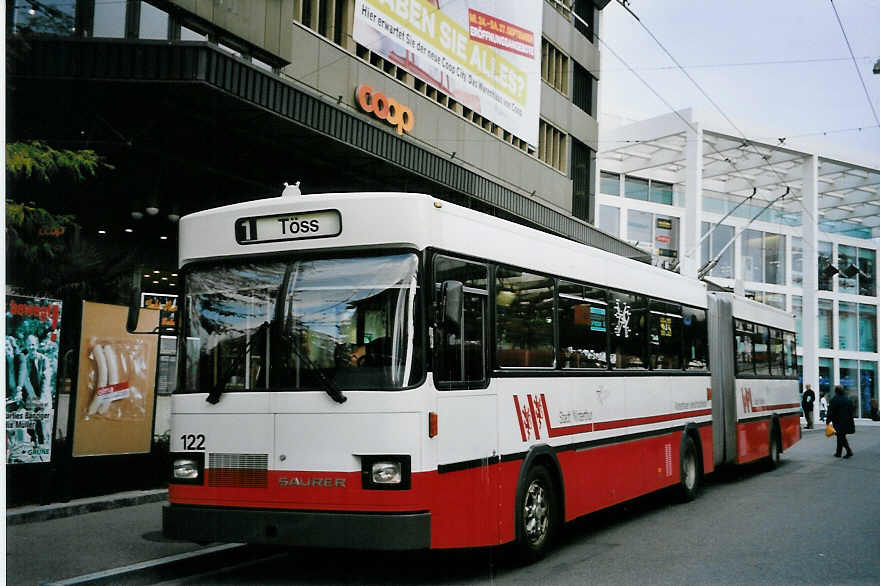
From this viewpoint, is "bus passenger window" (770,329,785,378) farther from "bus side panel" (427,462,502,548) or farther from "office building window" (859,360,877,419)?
"office building window" (859,360,877,419)

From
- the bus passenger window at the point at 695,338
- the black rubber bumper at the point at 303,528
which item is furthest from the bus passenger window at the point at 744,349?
the black rubber bumper at the point at 303,528

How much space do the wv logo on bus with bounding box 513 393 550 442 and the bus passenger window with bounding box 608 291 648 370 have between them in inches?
80.7

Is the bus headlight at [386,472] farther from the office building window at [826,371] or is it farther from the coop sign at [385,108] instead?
the office building window at [826,371]

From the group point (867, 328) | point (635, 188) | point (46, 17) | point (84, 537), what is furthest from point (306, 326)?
point (867, 328)

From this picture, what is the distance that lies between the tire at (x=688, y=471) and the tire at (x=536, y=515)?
4501mm

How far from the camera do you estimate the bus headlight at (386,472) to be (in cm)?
708

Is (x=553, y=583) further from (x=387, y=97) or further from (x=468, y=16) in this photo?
(x=468, y=16)

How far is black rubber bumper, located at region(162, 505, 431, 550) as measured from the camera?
693cm

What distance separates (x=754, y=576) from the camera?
26.0 ft

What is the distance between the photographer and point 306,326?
7.37 m

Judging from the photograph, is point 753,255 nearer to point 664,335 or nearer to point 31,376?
point 664,335

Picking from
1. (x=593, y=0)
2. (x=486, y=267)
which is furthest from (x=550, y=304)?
(x=593, y=0)

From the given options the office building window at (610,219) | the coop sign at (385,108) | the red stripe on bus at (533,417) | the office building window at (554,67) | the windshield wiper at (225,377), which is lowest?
the red stripe on bus at (533,417)

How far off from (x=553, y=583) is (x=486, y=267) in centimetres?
266
